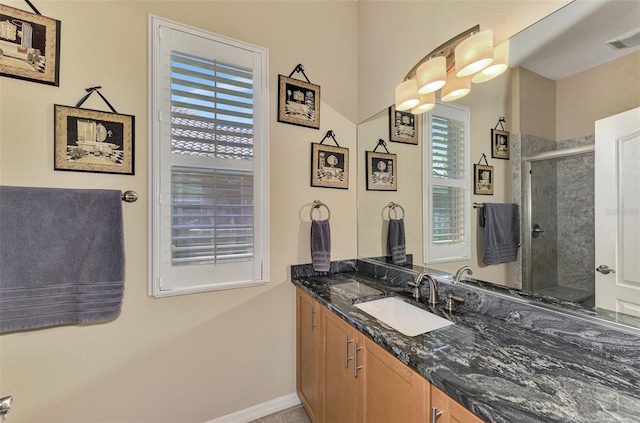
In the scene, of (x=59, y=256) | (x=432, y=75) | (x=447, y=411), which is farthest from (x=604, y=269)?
(x=59, y=256)

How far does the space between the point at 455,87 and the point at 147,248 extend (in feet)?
6.24

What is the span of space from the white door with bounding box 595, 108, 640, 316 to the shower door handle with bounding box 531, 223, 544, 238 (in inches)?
6.9

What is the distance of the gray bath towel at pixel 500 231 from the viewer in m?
1.18

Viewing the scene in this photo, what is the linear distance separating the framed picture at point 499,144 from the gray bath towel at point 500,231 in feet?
0.76

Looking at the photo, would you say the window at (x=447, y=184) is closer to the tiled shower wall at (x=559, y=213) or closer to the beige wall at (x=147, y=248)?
the tiled shower wall at (x=559, y=213)

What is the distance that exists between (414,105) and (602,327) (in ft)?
4.37

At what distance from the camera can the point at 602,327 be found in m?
0.90

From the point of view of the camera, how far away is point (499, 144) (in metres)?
1.24

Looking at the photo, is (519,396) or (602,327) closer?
(519,396)

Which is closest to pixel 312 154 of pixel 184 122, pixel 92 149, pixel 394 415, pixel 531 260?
pixel 184 122

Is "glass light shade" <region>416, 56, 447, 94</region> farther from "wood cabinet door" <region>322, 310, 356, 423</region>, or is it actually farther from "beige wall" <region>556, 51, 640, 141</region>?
"wood cabinet door" <region>322, 310, 356, 423</region>

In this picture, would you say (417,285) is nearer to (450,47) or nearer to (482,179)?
(482,179)

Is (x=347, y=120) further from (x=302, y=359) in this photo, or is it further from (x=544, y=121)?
(x=302, y=359)

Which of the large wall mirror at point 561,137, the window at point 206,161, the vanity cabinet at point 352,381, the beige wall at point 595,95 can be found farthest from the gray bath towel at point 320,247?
the beige wall at point 595,95
